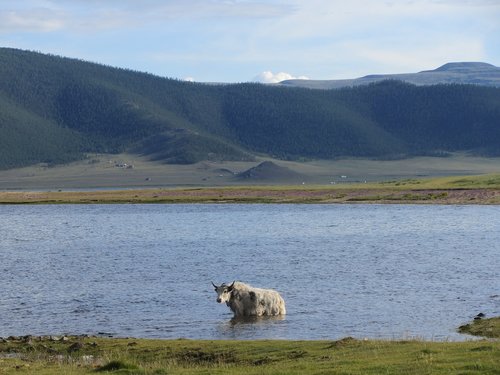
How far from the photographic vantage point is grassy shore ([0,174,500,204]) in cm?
10019

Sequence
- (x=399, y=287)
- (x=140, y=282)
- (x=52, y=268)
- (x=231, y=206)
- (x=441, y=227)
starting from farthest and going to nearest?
(x=231, y=206), (x=441, y=227), (x=52, y=268), (x=140, y=282), (x=399, y=287)

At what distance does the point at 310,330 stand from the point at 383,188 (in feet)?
286

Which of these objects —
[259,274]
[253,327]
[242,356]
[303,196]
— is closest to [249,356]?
[242,356]

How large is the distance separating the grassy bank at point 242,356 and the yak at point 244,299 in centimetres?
531

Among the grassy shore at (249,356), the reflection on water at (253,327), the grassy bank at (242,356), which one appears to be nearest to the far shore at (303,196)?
the reflection on water at (253,327)

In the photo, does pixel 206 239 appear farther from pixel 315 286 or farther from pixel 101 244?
pixel 315 286

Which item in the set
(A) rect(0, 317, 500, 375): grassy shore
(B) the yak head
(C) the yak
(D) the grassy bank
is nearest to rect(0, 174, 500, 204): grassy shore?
(C) the yak

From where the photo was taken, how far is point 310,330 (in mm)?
29391

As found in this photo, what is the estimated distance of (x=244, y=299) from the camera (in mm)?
32906

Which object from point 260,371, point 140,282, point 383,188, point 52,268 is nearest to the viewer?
point 260,371

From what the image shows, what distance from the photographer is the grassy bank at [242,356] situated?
65.5ft

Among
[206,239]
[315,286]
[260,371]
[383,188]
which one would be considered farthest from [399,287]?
[383,188]

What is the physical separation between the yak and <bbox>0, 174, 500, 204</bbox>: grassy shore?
6519cm

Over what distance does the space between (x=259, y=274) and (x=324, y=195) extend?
226 ft
